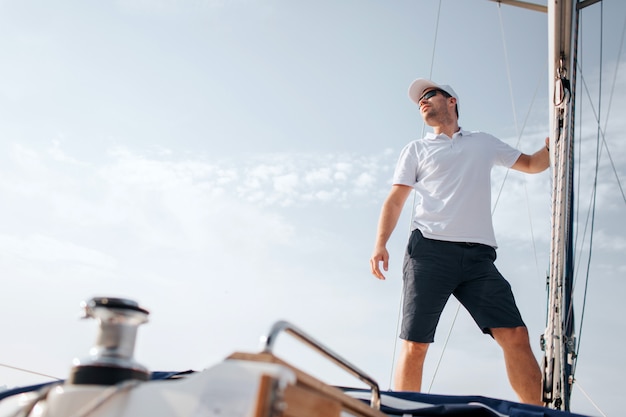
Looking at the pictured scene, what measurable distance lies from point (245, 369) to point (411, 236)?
2.64 m

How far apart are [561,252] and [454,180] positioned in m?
0.87

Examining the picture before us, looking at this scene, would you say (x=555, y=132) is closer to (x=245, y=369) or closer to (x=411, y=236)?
(x=411, y=236)

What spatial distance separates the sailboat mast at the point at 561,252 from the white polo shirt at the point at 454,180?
438 millimetres

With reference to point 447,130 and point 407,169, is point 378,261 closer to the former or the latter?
point 407,169

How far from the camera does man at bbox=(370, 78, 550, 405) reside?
321 cm

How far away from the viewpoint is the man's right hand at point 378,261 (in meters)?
3.38

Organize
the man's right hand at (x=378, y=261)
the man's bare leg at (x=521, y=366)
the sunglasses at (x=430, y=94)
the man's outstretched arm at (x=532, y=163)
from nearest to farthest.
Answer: the man's bare leg at (x=521, y=366)
the man's right hand at (x=378, y=261)
the man's outstretched arm at (x=532, y=163)
the sunglasses at (x=430, y=94)

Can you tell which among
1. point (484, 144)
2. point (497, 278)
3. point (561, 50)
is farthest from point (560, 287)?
point (561, 50)

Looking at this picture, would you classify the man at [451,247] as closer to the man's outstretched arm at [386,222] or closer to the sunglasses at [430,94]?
the man's outstretched arm at [386,222]

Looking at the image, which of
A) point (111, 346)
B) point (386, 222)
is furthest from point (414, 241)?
point (111, 346)

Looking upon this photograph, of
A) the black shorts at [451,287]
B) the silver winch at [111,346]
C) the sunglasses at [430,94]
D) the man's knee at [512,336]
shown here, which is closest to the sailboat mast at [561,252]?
the man's knee at [512,336]

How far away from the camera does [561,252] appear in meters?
3.82

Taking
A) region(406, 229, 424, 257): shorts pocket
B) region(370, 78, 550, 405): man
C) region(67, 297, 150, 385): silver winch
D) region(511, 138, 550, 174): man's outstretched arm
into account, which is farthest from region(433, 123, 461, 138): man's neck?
region(67, 297, 150, 385): silver winch

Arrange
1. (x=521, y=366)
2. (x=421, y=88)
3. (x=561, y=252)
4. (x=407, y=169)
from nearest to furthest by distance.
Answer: (x=521, y=366) < (x=407, y=169) < (x=561, y=252) < (x=421, y=88)
